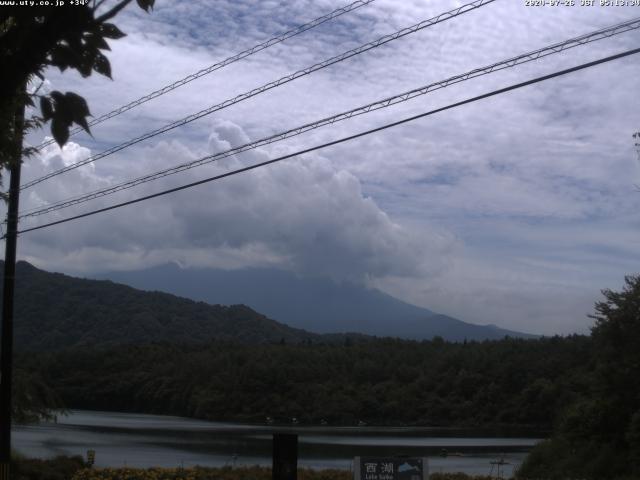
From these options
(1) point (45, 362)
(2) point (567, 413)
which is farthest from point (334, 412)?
(2) point (567, 413)

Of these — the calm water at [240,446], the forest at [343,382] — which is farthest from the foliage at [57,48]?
the forest at [343,382]

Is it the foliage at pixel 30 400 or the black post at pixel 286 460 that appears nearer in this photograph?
the black post at pixel 286 460

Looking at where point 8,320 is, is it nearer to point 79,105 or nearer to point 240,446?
point 79,105

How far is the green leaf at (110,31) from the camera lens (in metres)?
4.01

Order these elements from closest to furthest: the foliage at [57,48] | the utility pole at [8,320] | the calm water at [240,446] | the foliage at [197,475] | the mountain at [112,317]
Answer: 1. the foliage at [57,48]
2. the utility pole at [8,320]
3. the foliage at [197,475]
4. the calm water at [240,446]
5. the mountain at [112,317]

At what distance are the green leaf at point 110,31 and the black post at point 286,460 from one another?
8952 millimetres

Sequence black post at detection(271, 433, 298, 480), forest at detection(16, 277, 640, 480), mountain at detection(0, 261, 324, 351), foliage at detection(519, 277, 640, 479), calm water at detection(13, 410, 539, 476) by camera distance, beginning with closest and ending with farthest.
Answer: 1. black post at detection(271, 433, 298, 480)
2. foliage at detection(519, 277, 640, 479)
3. calm water at detection(13, 410, 539, 476)
4. forest at detection(16, 277, 640, 480)
5. mountain at detection(0, 261, 324, 351)

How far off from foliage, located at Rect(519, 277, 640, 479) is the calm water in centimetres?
438

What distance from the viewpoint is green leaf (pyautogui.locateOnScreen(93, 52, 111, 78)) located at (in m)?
4.08

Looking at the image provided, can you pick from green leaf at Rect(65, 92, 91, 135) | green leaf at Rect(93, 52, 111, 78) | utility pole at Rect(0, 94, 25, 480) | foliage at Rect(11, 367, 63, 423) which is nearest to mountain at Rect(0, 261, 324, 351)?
foliage at Rect(11, 367, 63, 423)

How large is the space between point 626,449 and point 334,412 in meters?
48.8

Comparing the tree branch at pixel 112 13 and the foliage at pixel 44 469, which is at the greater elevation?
the tree branch at pixel 112 13

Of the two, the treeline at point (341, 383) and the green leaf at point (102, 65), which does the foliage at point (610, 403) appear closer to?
the green leaf at point (102, 65)

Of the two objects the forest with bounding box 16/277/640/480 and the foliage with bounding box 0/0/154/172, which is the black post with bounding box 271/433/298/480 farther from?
the forest with bounding box 16/277/640/480
